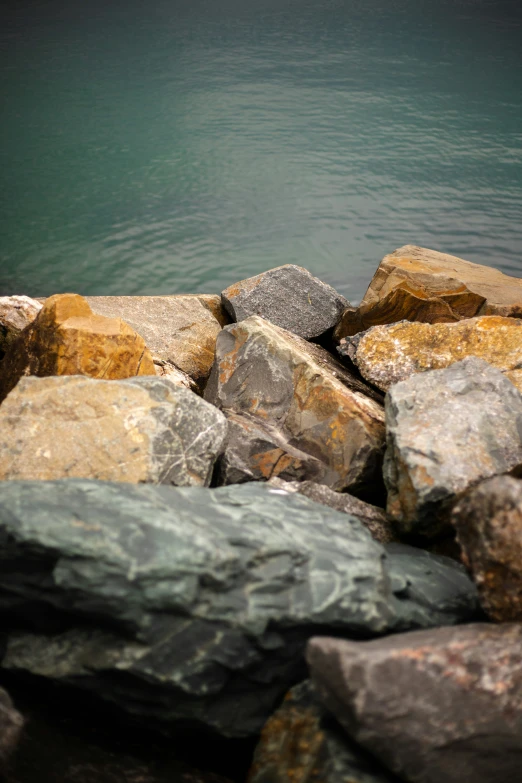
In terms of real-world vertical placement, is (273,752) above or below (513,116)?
below

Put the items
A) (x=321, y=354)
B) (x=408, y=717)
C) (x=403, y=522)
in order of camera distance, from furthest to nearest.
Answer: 1. (x=321, y=354)
2. (x=403, y=522)
3. (x=408, y=717)

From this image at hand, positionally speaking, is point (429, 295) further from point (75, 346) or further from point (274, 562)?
point (274, 562)

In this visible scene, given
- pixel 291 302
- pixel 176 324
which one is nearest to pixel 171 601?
pixel 176 324

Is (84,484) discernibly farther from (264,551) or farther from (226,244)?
(226,244)

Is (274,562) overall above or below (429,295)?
below

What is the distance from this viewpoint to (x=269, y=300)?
4.63 meters

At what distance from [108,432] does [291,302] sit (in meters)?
2.38

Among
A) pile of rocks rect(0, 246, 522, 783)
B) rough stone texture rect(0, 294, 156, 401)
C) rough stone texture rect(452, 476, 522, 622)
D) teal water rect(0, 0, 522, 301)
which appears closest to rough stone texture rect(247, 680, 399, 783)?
pile of rocks rect(0, 246, 522, 783)

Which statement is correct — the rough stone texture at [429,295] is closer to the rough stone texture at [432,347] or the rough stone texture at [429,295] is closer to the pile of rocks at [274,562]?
the rough stone texture at [432,347]

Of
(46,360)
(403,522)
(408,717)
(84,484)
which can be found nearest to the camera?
(408,717)

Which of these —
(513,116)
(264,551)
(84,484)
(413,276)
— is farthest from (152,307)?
(513,116)

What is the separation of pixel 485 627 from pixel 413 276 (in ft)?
10.5

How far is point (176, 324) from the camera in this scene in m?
4.59

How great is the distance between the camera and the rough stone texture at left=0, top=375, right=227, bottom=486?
2.57 meters
